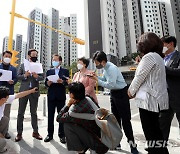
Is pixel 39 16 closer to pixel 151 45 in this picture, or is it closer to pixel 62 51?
pixel 62 51

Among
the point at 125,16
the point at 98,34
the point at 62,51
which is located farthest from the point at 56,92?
the point at 62,51

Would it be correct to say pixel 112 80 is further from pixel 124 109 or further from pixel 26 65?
pixel 26 65

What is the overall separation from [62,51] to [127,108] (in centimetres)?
8196

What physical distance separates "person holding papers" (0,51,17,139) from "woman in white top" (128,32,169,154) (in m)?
2.64

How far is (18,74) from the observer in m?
3.61

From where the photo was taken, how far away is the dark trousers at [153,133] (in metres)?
1.73

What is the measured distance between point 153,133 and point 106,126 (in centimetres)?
55

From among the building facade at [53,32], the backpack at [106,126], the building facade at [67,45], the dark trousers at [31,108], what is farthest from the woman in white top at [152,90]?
the building facade at [67,45]

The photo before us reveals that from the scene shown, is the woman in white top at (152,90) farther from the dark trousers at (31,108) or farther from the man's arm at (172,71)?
the dark trousers at (31,108)

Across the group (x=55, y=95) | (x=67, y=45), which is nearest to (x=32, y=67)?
(x=55, y=95)

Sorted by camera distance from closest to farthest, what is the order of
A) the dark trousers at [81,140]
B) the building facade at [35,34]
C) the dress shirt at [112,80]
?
the dark trousers at [81,140]
the dress shirt at [112,80]
the building facade at [35,34]

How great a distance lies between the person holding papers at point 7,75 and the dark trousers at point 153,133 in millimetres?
2769

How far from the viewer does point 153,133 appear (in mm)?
1792

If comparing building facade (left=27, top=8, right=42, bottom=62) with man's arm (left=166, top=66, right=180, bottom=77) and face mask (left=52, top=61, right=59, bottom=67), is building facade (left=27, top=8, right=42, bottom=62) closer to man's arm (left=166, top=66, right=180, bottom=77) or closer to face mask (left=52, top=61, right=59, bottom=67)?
face mask (left=52, top=61, right=59, bottom=67)
